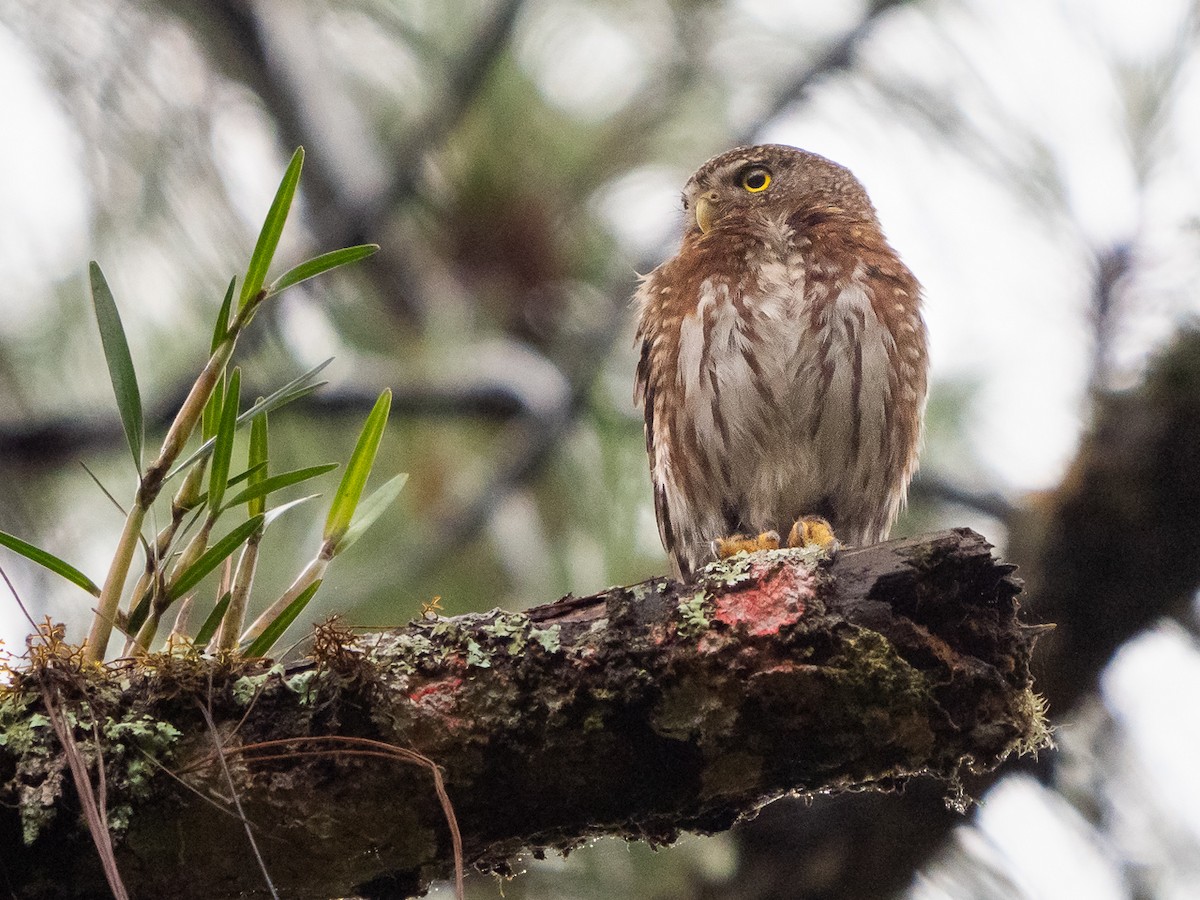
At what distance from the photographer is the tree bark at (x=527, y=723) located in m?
1.73

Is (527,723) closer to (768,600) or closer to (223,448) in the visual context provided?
(768,600)

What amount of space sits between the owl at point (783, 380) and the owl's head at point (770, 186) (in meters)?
0.12

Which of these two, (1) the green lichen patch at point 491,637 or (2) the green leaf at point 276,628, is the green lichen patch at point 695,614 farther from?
(2) the green leaf at point 276,628

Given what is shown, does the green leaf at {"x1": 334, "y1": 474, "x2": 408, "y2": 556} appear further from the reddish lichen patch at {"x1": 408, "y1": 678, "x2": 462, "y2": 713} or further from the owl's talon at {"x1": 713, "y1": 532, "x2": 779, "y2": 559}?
the owl's talon at {"x1": 713, "y1": 532, "x2": 779, "y2": 559}

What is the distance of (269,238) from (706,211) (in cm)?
179

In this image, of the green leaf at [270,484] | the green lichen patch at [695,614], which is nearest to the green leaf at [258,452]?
the green leaf at [270,484]

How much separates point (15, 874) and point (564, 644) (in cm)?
81

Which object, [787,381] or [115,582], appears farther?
[787,381]

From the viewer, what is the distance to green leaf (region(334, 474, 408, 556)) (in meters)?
2.13

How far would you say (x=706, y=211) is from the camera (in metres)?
3.64

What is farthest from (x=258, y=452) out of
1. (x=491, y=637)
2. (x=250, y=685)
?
(x=491, y=637)

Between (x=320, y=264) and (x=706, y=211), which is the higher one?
(x=706, y=211)

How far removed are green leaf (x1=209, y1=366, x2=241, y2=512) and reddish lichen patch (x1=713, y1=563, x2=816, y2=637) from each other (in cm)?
81

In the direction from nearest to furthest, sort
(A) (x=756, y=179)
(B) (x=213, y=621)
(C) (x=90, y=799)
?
(C) (x=90, y=799) < (B) (x=213, y=621) < (A) (x=756, y=179)
